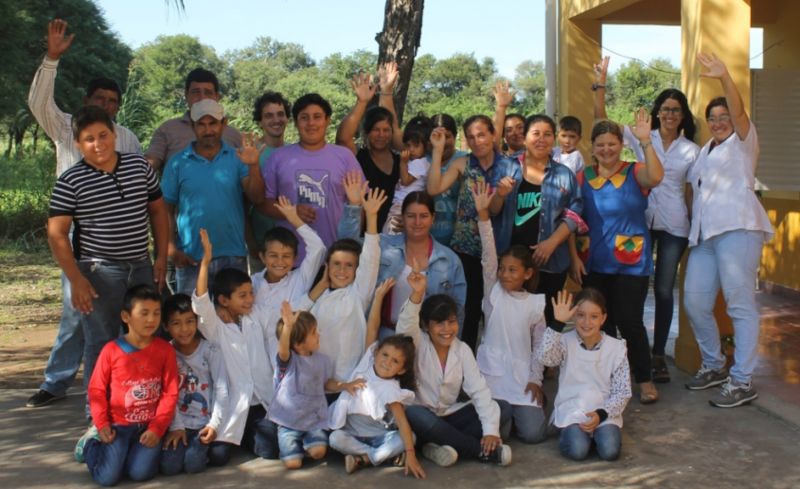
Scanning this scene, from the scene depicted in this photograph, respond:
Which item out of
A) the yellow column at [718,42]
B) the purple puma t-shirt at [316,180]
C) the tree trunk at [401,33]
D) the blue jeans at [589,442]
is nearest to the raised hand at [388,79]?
the tree trunk at [401,33]

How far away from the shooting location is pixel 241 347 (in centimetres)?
470

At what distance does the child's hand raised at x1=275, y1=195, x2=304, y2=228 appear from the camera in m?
5.00

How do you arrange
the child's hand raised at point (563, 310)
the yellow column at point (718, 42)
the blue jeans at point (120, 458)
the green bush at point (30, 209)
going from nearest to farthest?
the blue jeans at point (120, 458) < the child's hand raised at point (563, 310) < the yellow column at point (718, 42) < the green bush at point (30, 209)

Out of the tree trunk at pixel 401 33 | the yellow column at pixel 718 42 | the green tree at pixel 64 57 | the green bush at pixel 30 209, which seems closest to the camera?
the yellow column at pixel 718 42

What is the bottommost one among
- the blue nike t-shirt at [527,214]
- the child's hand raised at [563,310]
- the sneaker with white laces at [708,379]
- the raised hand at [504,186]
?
the sneaker with white laces at [708,379]

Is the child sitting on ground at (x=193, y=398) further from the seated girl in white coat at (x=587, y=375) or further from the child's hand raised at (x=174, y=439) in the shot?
the seated girl in white coat at (x=587, y=375)

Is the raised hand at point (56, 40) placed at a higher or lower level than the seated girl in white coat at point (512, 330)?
higher

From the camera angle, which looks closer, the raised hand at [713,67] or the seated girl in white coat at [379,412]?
the seated girl in white coat at [379,412]

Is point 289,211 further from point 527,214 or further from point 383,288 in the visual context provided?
point 527,214

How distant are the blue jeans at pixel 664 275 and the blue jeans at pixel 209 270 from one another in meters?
2.62

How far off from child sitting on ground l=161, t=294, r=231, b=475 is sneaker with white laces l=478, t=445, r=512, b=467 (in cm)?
130

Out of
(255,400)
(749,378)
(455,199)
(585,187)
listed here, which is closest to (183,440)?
A: (255,400)

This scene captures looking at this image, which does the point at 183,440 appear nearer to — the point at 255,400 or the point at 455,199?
the point at 255,400

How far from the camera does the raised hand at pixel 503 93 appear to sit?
5.82 meters
